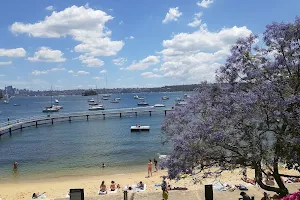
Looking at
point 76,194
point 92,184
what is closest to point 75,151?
point 92,184

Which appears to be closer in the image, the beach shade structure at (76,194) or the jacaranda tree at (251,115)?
the jacaranda tree at (251,115)

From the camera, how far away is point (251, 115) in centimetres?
987

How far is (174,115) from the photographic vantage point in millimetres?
12828

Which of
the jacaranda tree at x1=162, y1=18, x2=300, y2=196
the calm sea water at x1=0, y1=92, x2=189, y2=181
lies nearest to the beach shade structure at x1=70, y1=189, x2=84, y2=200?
the jacaranda tree at x1=162, y1=18, x2=300, y2=196

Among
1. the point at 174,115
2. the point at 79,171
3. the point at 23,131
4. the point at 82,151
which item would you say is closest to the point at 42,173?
the point at 79,171

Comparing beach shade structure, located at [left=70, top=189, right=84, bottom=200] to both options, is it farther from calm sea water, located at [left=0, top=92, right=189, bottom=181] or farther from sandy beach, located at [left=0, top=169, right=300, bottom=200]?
calm sea water, located at [left=0, top=92, right=189, bottom=181]

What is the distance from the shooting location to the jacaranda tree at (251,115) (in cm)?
987

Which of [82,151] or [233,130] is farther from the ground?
[233,130]

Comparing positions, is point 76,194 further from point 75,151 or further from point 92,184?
point 75,151

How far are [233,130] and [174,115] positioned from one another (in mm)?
3267

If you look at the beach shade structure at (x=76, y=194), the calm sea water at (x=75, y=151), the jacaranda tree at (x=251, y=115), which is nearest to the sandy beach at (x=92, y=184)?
the calm sea water at (x=75, y=151)

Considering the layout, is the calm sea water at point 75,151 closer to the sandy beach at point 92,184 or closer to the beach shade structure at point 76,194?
the sandy beach at point 92,184

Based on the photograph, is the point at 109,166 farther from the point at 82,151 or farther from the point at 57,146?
the point at 57,146

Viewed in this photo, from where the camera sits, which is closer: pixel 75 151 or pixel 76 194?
pixel 76 194
